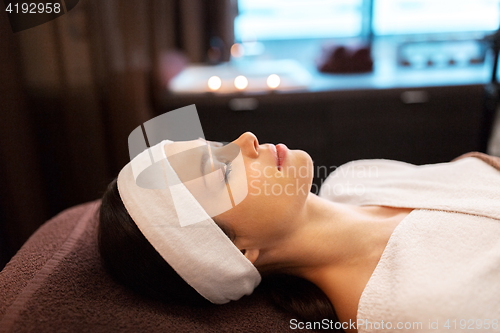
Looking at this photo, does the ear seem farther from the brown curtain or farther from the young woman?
the brown curtain

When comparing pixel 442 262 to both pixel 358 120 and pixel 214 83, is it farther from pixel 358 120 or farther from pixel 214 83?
pixel 214 83

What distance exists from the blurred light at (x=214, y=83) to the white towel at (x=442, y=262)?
108 cm

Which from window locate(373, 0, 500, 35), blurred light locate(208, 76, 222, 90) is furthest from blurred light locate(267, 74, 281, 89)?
window locate(373, 0, 500, 35)

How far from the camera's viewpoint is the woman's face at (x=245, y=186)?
801 millimetres

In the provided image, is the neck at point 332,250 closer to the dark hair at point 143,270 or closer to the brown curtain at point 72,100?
the dark hair at point 143,270

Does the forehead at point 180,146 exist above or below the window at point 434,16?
below

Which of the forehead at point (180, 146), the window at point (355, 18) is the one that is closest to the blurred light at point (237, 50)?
the window at point (355, 18)

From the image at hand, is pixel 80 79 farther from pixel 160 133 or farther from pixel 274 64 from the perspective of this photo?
pixel 274 64

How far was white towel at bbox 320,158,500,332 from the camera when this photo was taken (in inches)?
26.1

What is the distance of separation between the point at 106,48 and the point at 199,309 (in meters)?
1.31

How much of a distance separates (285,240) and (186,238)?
26cm

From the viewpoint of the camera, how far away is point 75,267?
0.81m

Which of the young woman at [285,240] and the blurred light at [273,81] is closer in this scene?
the young woman at [285,240]

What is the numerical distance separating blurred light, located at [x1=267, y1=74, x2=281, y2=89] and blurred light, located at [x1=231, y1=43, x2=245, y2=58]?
0.69 metres
